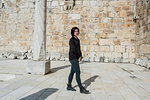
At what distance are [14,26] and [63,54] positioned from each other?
13.3ft

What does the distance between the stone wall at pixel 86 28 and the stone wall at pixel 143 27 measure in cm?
55

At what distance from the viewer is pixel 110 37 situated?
880cm

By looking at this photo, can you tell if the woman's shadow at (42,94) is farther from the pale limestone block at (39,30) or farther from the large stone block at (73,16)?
the large stone block at (73,16)

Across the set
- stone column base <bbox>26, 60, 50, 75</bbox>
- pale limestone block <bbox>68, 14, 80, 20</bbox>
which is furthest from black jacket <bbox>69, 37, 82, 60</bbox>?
pale limestone block <bbox>68, 14, 80, 20</bbox>

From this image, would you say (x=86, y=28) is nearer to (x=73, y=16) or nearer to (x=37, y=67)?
(x=73, y=16)

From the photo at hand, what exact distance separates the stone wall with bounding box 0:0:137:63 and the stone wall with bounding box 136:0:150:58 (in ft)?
1.79

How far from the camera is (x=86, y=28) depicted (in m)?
9.02

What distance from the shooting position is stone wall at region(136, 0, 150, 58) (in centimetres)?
688

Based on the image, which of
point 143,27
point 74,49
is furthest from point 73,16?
point 74,49

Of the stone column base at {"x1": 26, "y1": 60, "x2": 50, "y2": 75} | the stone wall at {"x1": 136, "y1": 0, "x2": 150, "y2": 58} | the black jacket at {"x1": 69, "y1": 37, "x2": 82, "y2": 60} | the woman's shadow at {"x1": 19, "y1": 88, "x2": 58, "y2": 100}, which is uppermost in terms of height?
the stone wall at {"x1": 136, "y1": 0, "x2": 150, "y2": 58}

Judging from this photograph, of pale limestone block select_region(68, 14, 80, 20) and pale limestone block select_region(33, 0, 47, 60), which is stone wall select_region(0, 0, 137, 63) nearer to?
pale limestone block select_region(68, 14, 80, 20)

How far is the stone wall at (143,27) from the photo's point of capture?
6.88 metres

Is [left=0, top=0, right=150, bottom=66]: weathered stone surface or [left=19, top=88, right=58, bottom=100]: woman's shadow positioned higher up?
[left=0, top=0, right=150, bottom=66]: weathered stone surface

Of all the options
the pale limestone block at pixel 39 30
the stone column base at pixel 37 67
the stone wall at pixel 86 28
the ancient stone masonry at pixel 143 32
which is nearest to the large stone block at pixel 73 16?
the stone wall at pixel 86 28
